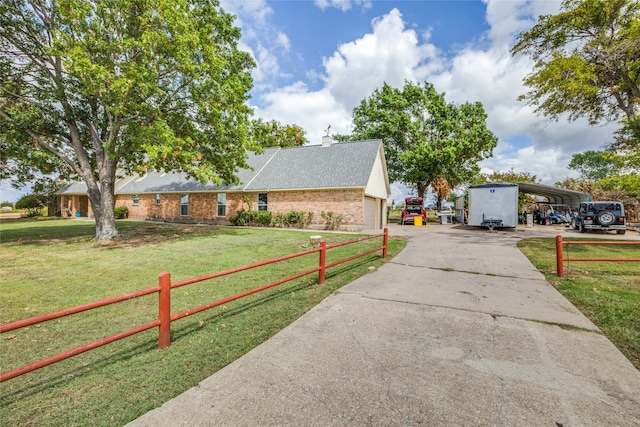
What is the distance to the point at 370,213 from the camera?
22.0m

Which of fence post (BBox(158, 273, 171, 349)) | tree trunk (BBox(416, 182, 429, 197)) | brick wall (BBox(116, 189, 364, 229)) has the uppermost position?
tree trunk (BBox(416, 182, 429, 197))

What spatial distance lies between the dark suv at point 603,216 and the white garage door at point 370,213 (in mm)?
13823

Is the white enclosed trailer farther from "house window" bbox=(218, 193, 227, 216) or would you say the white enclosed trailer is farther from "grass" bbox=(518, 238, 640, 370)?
"house window" bbox=(218, 193, 227, 216)

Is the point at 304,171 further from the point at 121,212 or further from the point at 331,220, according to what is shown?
the point at 121,212

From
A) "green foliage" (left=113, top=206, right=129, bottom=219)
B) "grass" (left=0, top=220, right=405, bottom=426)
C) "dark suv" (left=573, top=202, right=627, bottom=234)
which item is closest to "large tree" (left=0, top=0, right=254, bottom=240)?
"grass" (left=0, top=220, right=405, bottom=426)

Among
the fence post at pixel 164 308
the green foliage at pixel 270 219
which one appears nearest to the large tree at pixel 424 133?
the green foliage at pixel 270 219

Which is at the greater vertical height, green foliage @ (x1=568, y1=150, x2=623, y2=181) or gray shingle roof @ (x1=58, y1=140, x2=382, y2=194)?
green foliage @ (x1=568, y1=150, x2=623, y2=181)

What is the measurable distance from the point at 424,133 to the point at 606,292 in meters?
27.0

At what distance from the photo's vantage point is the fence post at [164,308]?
135 inches

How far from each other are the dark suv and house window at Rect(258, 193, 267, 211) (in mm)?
22399

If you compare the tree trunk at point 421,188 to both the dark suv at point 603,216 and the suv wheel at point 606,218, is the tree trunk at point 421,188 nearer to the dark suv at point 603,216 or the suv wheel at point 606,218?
the dark suv at point 603,216

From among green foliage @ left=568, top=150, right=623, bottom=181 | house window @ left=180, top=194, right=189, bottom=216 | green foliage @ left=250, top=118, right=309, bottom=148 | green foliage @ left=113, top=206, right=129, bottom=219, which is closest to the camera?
house window @ left=180, top=194, right=189, bottom=216

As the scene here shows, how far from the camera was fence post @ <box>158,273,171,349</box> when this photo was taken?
344 cm

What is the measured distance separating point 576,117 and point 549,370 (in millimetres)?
18294
